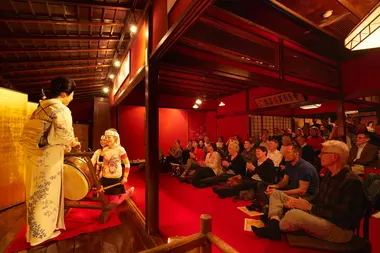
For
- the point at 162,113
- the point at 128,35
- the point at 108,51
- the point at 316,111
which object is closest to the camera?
the point at 128,35

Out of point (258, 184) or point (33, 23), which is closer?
point (33, 23)

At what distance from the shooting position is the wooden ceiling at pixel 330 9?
3420 mm

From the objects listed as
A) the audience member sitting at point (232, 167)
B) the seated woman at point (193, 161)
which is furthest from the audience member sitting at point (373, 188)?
the seated woman at point (193, 161)

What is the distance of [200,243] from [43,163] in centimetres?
243

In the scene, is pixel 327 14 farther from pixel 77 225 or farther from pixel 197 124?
pixel 197 124

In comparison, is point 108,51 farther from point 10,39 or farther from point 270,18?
point 270,18

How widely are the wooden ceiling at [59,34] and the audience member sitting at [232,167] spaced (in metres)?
3.96

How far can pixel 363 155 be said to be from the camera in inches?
164

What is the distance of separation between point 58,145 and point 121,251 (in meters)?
1.67

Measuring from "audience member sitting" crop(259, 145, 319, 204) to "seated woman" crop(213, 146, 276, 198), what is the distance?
0.58 meters

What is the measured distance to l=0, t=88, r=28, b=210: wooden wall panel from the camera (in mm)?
3928

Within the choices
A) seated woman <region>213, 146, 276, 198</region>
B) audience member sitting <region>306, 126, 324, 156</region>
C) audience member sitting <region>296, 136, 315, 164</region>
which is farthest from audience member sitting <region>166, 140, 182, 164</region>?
audience member sitting <region>306, 126, 324, 156</region>

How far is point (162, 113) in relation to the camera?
34.0 feet

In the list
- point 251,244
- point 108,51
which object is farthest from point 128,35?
point 251,244
